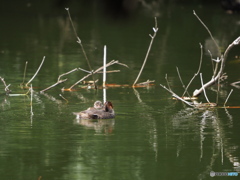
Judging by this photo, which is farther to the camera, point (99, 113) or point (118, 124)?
point (99, 113)

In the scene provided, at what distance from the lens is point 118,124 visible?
1054cm

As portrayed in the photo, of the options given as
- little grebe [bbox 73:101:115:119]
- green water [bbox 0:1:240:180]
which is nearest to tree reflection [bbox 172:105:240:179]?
green water [bbox 0:1:240:180]

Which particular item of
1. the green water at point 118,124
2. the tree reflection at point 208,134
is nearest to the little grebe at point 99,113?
the green water at point 118,124

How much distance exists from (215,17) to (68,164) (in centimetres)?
2375

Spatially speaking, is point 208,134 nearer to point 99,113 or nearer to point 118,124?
point 118,124

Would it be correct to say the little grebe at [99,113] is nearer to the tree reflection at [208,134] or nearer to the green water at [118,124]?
the green water at [118,124]

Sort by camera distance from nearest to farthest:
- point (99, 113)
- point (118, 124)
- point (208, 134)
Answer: point (208, 134) < point (118, 124) < point (99, 113)

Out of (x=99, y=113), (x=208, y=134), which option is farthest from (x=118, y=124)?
(x=208, y=134)

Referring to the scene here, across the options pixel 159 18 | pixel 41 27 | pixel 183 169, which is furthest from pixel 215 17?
pixel 183 169

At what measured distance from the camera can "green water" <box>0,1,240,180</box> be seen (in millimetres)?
8477

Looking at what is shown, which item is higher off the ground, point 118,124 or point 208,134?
point 118,124

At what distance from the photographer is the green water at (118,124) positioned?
848 cm

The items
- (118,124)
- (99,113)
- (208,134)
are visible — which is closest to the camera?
(208,134)

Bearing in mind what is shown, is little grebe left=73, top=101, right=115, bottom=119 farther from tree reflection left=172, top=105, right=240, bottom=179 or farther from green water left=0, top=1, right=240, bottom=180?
tree reflection left=172, top=105, right=240, bottom=179
